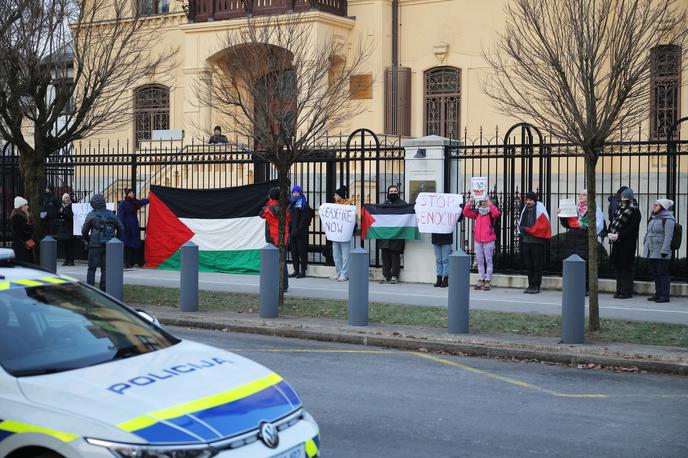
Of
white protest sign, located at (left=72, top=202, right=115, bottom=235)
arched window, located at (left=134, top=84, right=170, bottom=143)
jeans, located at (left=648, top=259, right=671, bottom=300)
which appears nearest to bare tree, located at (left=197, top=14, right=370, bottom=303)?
jeans, located at (left=648, top=259, right=671, bottom=300)

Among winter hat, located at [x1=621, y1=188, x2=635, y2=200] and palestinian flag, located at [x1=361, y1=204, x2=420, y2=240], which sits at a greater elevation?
winter hat, located at [x1=621, y1=188, x2=635, y2=200]

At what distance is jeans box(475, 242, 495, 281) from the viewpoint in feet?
56.2

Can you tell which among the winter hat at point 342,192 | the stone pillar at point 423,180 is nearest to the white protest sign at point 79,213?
the winter hat at point 342,192

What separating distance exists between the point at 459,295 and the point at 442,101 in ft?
51.4

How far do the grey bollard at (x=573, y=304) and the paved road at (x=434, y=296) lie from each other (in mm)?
2478

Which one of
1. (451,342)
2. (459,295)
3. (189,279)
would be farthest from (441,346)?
(189,279)

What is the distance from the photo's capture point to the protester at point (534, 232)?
16484mm

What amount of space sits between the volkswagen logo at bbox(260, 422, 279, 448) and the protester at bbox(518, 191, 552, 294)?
39.5 ft

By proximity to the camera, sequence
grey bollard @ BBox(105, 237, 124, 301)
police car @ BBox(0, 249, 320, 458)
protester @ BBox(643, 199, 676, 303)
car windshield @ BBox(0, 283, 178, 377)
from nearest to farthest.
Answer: police car @ BBox(0, 249, 320, 458) → car windshield @ BBox(0, 283, 178, 377) → grey bollard @ BBox(105, 237, 124, 301) → protester @ BBox(643, 199, 676, 303)

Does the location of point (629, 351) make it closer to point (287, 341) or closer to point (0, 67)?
Result: point (287, 341)

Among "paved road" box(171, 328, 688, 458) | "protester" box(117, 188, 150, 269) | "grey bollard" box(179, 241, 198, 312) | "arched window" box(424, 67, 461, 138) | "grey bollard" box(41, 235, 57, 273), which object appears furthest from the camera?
"arched window" box(424, 67, 461, 138)

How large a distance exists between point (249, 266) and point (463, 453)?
1355 centimetres

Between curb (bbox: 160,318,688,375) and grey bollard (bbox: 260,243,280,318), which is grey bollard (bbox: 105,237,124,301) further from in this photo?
grey bollard (bbox: 260,243,280,318)

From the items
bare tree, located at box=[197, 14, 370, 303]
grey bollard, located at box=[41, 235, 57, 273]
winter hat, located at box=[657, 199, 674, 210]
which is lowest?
grey bollard, located at box=[41, 235, 57, 273]
